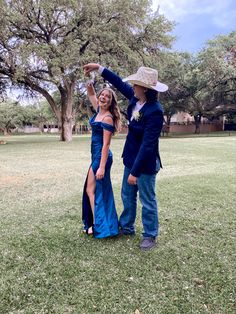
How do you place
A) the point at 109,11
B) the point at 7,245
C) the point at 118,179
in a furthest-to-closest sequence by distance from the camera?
the point at 109,11
the point at 118,179
the point at 7,245

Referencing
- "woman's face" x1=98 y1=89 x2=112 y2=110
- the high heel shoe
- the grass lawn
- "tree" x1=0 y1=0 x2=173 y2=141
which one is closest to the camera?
the grass lawn

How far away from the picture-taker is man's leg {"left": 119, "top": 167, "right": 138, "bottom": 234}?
3.25 meters

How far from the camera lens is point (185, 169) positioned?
27.7ft

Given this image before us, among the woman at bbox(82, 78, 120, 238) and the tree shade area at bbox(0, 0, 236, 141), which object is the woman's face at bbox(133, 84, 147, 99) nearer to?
the woman at bbox(82, 78, 120, 238)

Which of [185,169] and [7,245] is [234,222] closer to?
[7,245]

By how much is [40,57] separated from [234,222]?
15109mm

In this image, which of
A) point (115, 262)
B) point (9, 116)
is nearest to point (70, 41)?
point (115, 262)

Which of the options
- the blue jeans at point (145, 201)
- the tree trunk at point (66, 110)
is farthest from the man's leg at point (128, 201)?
the tree trunk at point (66, 110)

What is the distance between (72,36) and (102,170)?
56.1ft

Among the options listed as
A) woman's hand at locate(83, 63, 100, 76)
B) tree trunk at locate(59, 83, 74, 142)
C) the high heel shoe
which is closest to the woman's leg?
the high heel shoe

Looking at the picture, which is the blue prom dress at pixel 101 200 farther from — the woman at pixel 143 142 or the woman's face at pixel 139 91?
the woman's face at pixel 139 91

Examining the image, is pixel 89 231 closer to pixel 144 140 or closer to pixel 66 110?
pixel 144 140

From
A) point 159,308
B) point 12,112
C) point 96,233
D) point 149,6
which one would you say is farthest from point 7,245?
point 12,112

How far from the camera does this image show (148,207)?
3066 mm
